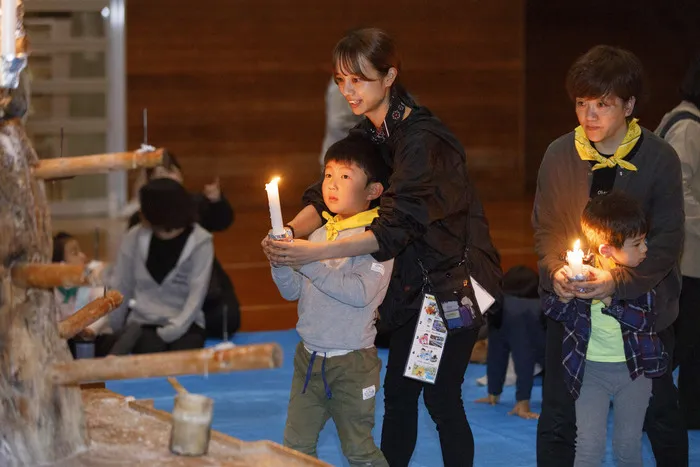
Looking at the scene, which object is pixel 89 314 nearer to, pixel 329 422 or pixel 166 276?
pixel 329 422

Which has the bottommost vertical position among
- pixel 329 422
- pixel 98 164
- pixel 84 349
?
pixel 329 422

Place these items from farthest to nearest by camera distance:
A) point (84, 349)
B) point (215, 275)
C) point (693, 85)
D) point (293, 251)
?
point (215, 275) → point (84, 349) → point (693, 85) → point (293, 251)

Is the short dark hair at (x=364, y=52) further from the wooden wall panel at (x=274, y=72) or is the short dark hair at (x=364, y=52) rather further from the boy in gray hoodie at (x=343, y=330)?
the wooden wall panel at (x=274, y=72)

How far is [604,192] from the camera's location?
327cm

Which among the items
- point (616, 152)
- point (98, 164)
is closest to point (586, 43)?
point (616, 152)

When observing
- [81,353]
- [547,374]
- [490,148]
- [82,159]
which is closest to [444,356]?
[547,374]

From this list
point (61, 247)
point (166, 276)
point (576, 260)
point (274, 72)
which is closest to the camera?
point (576, 260)

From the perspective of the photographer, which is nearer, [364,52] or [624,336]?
[364,52]

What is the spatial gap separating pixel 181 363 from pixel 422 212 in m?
1.30

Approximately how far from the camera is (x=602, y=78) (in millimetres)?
3186

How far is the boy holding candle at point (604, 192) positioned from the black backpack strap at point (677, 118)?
1261mm

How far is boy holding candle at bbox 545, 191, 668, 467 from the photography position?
10.5 feet

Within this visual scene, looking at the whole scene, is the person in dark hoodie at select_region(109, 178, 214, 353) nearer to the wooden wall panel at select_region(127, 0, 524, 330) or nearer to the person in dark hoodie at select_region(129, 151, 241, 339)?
the person in dark hoodie at select_region(129, 151, 241, 339)

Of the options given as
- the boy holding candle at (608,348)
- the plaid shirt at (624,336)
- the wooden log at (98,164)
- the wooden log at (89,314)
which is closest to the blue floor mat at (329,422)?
the boy holding candle at (608,348)
